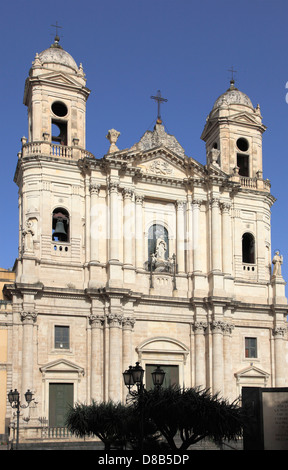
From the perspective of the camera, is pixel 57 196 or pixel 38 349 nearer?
pixel 38 349

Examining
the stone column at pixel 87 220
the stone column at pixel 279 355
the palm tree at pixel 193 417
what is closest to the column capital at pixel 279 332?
the stone column at pixel 279 355

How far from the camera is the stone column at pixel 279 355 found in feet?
130

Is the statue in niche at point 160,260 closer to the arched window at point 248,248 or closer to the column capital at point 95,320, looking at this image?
the column capital at point 95,320

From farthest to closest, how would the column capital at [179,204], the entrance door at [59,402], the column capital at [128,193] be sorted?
1. the column capital at [179,204]
2. the column capital at [128,193]
3. the entrance door at [59,402]

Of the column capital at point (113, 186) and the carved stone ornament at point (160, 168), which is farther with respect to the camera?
the carved stone ornament at point (160, 168)

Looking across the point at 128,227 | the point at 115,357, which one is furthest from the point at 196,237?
the point at 115,357

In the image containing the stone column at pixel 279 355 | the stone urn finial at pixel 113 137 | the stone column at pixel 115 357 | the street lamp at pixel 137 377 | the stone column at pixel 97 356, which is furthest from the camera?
the stone column at pixel 279 355

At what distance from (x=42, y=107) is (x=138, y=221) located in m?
8.09

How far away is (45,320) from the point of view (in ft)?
117

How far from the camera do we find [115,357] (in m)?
35.6

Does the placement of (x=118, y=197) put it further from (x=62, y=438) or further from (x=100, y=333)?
(x=62, y=438)

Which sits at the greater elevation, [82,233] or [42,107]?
[42,107]

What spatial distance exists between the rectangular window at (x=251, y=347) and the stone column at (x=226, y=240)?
13.1 feet
